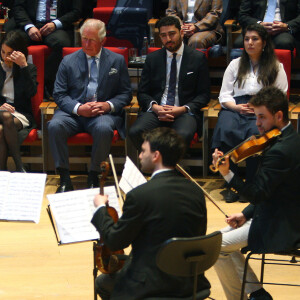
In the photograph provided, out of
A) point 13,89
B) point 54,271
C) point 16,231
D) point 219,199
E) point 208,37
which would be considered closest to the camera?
point 54,271

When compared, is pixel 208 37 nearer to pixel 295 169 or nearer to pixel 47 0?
pixel 47 0

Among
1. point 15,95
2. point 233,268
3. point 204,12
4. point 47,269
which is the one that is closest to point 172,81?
point 204,12

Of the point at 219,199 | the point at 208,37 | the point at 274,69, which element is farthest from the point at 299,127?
the point at 208,37

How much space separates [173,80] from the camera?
5477 mm

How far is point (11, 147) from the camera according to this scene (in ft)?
17.4

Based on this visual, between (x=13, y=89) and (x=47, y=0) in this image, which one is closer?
(x=13, y=89)

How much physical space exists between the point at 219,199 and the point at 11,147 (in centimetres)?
163

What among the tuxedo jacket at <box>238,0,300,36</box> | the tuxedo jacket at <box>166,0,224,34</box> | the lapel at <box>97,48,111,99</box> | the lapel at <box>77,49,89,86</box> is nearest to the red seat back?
the lapel at <box>77,49,89,86</box>

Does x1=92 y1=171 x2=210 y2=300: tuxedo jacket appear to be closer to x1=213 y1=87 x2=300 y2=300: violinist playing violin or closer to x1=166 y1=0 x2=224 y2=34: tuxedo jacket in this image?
x1=213 y1=87 x2=300 y2=300: violinist playing violin

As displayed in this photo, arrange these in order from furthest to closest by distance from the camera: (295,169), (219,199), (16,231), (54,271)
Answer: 1. (219,199)
2. (16,231)
3. (54,271)
4. (295,169)

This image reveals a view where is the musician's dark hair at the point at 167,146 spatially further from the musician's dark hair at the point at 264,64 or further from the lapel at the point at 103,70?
the lapel at the point at 103,70

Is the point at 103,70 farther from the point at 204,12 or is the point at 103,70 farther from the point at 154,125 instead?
the point at 204,12

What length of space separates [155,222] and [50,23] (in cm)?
378

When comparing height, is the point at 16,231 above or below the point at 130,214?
below
